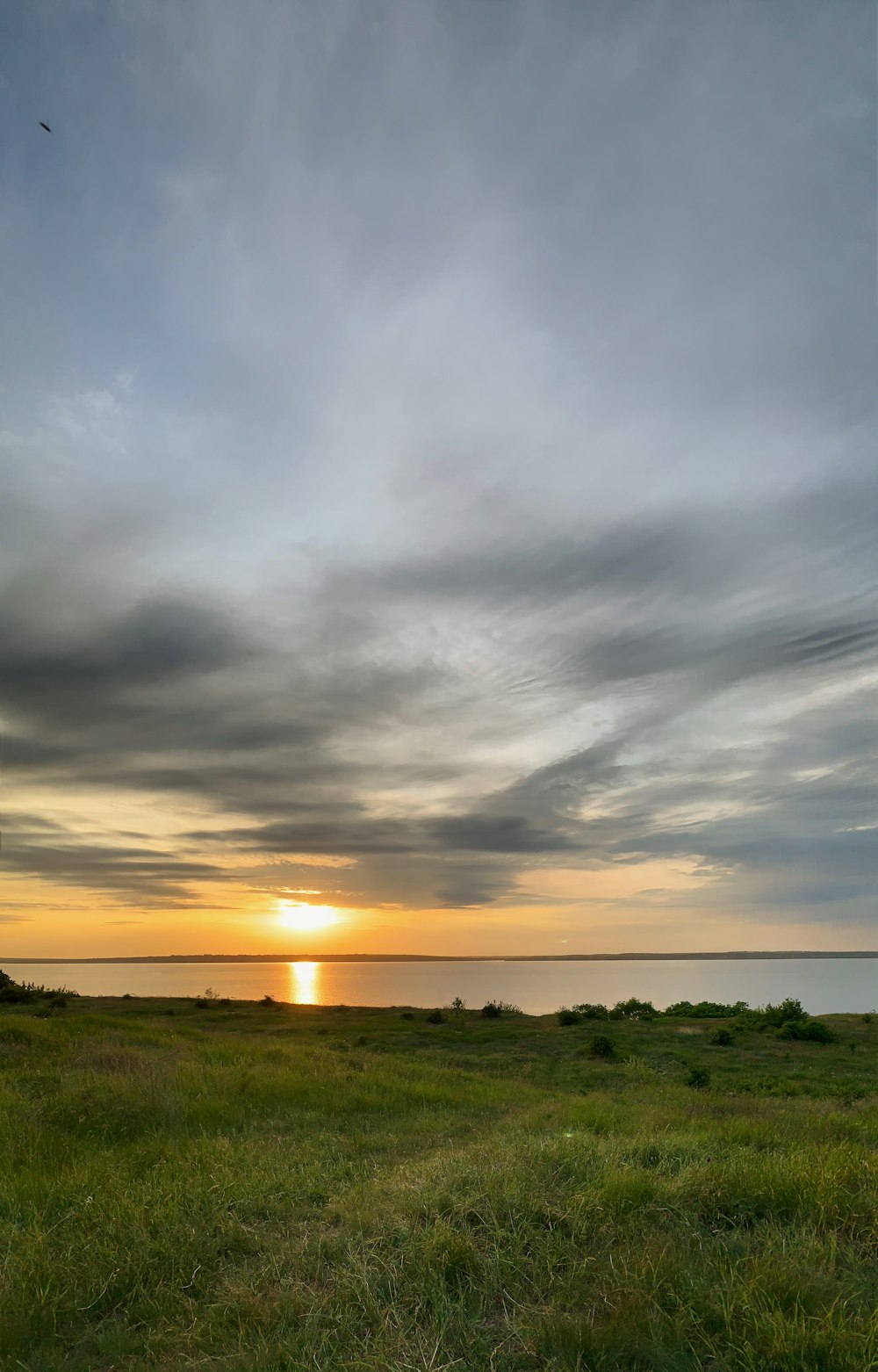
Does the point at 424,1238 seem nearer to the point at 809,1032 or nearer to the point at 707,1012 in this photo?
the point at 809,1032

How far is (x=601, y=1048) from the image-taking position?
24.4m

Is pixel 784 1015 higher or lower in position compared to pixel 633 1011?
higher

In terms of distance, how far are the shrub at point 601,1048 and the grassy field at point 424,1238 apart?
11618mm

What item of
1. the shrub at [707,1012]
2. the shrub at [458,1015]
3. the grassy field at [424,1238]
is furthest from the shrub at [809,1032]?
the grassy field at [424,1238]

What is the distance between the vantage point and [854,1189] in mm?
6730

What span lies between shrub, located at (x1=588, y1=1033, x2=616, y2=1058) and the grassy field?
11.6m

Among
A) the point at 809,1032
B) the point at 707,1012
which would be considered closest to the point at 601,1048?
the point at 809,1032

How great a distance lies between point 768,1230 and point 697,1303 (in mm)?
1603

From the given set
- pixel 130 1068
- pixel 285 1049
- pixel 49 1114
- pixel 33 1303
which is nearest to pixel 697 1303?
pixel 33 1303

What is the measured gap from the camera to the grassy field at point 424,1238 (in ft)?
14.5

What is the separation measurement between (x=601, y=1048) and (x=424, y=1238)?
20676mm

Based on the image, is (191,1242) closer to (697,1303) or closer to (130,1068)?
(697,1303)

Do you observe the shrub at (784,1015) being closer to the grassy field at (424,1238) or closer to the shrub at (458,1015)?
the shrub at (458,1015)

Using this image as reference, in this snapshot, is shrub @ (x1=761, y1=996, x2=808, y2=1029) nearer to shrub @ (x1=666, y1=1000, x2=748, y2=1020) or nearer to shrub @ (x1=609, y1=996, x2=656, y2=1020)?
shrub @ (x1=666, y1=1000, x2=748, y2=1020)
